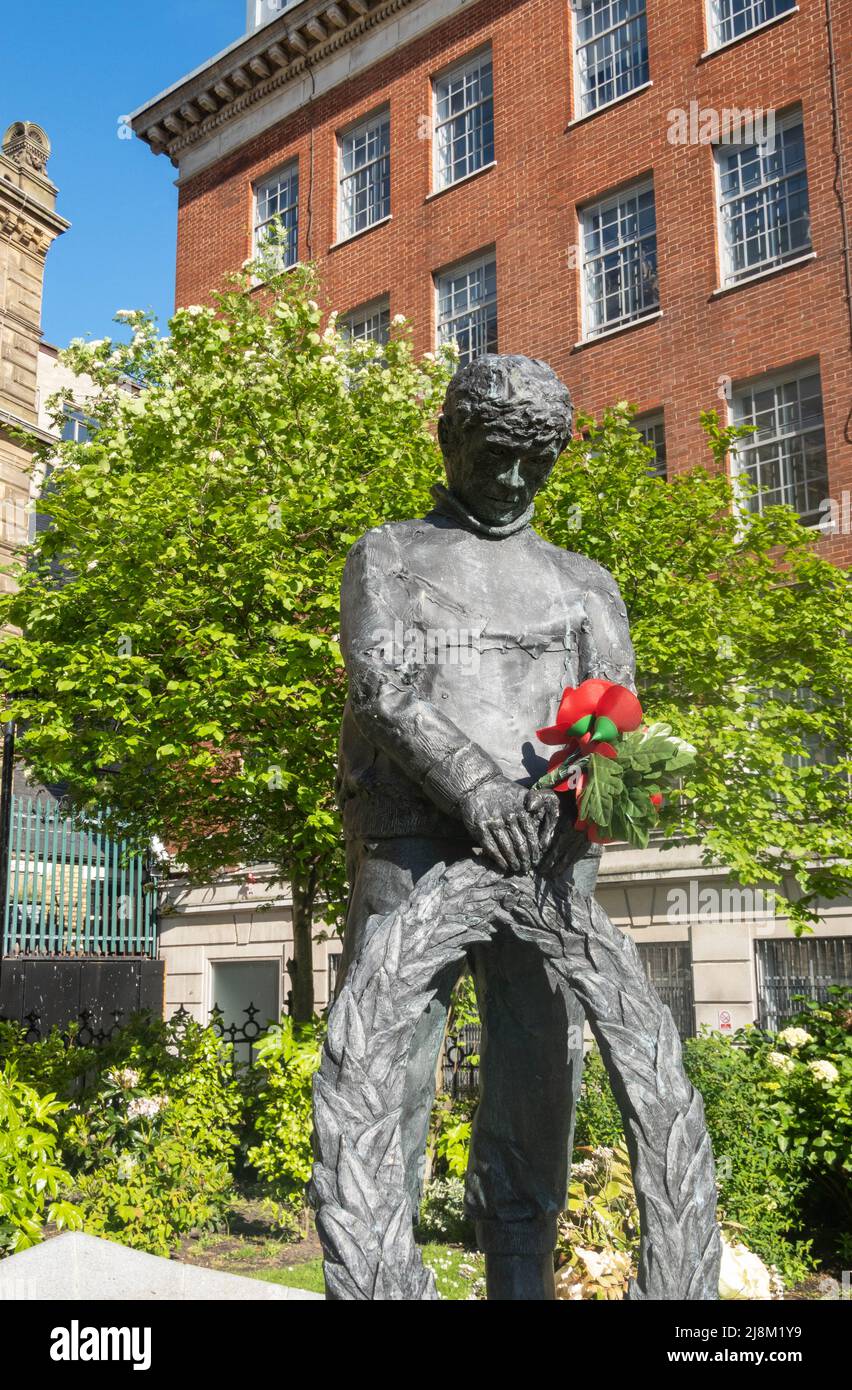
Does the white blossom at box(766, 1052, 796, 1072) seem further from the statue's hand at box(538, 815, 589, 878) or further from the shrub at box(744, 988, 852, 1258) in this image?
the statue's hand at box(538, 815, 589, 878)

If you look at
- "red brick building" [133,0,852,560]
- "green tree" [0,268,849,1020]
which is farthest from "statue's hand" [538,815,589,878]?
"red brick building" [133,0,852,560]

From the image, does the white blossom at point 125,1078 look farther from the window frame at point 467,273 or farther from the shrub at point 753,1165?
the window frame at point 467,273

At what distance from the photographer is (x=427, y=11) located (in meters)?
26.0

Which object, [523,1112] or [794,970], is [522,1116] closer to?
[523,1112]

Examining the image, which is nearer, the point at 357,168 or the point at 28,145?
the point at 357,168

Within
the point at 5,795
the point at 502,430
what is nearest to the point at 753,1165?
the point at 502,430

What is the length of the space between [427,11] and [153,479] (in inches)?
728

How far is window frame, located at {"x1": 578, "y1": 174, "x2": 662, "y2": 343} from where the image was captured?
847 inches

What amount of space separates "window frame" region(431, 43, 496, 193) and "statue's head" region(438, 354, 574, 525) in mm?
22566

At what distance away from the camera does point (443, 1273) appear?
8.97 m

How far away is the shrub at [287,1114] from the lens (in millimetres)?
11047

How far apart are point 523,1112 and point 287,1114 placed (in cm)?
805
